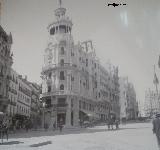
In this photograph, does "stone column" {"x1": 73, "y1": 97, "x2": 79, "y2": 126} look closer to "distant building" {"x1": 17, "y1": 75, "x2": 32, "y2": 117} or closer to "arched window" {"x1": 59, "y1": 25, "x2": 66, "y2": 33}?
"distant building" {"x1": 17, "y1": 75, "x2": 32, "y2": 117}

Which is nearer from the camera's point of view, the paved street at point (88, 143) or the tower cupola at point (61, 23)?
the paved street at point (88, 143)

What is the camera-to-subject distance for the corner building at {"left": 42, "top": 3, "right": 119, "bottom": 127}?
4509cm

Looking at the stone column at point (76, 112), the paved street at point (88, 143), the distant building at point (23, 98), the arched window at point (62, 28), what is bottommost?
the paved street at point (88, 143)

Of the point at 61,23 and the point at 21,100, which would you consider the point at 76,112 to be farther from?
the point at 61,23

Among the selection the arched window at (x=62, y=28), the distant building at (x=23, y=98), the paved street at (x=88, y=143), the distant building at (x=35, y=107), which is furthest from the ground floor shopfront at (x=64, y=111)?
the paved street at (x=88, y=143)

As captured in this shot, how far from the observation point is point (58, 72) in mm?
46750

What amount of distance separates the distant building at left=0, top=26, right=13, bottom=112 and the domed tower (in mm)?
10243

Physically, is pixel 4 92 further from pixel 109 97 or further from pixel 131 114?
pixel 131 114

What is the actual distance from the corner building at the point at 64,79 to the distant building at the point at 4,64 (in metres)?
10.4

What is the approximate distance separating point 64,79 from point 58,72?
1648mm

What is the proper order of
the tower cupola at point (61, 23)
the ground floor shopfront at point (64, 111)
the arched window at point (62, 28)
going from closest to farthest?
the ground floor shopfront at point (64, 111)
the tower cupola at point (61, 23)
the arched window at point (62, 28)

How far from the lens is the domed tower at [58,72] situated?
147 ft

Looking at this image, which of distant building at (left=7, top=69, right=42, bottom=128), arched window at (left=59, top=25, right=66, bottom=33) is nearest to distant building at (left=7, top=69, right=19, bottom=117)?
distant building at (left=7, top=69, right=42, bottom=128)

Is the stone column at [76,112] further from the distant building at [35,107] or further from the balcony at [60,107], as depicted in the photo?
the distant building at [35,107]
